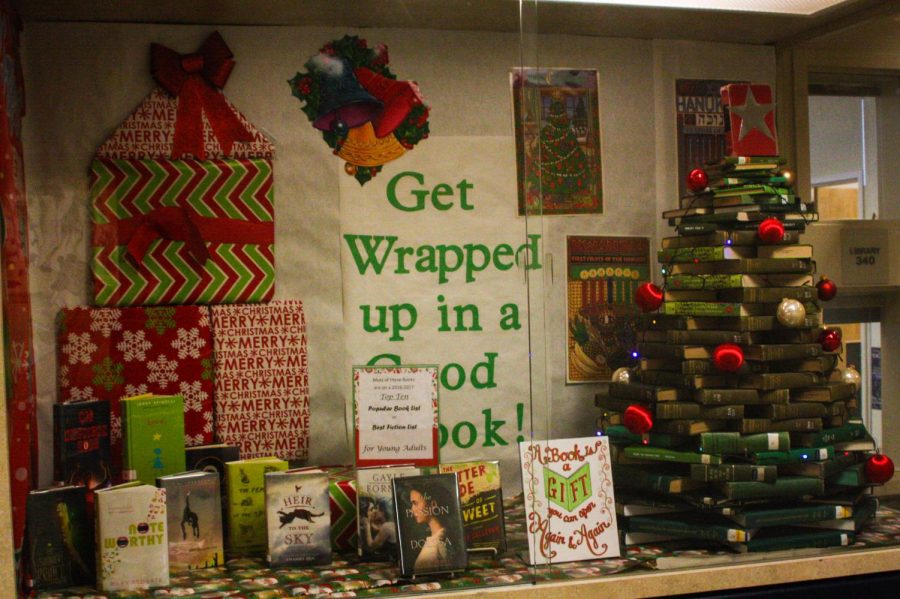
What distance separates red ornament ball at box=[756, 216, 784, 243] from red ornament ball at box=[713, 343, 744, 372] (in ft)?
1.04

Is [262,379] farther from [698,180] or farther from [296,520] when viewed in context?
[698,180]

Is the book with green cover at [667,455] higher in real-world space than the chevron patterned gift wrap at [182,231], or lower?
lower

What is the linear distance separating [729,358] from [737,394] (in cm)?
10

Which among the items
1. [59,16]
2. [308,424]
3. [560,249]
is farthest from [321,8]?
[308,424]

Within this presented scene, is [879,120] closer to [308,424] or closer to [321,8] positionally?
[321,8]

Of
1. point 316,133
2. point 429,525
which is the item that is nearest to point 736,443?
point 429,525

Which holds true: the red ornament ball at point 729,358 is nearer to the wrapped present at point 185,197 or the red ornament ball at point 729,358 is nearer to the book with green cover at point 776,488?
the book with green cover at point 776,488

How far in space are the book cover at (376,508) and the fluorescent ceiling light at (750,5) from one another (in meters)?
1.41

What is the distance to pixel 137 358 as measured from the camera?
2.45 meters

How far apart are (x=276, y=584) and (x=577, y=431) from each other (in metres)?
0.88

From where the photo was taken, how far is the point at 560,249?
2635 mm

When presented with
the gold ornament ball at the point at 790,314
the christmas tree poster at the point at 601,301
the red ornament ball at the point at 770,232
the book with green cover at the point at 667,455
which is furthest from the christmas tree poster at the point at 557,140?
the book with green cover at the point at 667,455

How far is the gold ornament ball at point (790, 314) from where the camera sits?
2604 mm

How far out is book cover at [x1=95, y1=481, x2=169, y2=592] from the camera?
7.66 feet
